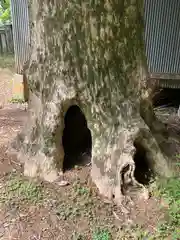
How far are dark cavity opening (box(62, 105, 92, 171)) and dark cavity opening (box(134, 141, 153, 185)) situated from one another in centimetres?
61

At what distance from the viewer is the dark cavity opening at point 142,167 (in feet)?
12.6

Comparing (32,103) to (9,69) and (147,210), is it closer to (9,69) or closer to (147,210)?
(147,210)

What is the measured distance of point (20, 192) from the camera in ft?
12.4

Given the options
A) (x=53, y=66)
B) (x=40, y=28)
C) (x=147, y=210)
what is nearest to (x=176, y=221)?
(x=147, y=210)

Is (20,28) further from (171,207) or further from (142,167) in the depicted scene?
(171,207)

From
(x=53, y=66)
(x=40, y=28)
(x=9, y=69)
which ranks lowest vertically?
(x=9, y=69)

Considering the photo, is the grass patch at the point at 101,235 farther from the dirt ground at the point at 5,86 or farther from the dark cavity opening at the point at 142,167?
the dirt ground at the point at 5,86

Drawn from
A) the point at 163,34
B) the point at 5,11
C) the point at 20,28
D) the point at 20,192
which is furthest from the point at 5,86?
the point at 20,192

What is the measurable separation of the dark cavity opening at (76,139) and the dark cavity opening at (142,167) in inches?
24.0

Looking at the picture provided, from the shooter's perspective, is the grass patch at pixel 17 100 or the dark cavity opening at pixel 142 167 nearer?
the dark cavity opening at pixel 142 167

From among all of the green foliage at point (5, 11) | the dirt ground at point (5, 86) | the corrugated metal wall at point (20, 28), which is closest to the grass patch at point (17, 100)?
the dirt ground at point (5, 86)

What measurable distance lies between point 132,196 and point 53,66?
5.10ft

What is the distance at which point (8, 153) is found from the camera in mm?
4480

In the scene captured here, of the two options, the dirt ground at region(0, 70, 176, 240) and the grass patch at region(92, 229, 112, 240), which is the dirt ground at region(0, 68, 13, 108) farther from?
the grass patch at region(92, 229, 112, 240)
